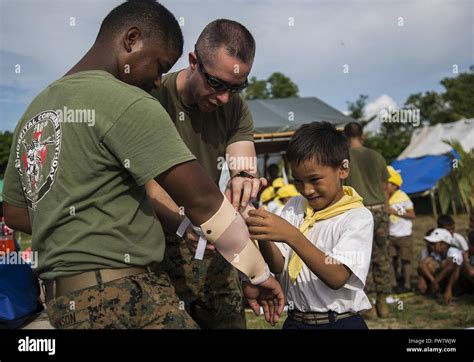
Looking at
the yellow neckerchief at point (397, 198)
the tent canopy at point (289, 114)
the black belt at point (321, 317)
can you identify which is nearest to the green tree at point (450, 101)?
the tent canopy at point (289, 114)

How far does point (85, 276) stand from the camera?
1891mm

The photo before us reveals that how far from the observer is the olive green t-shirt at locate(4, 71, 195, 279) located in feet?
5.85

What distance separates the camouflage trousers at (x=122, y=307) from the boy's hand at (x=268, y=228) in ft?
1.47

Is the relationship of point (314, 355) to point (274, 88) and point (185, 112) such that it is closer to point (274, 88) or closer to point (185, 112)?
point (185, 112)

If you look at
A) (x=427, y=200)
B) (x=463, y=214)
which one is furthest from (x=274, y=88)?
(x=463, y=214)

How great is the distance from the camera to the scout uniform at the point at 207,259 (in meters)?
3.02

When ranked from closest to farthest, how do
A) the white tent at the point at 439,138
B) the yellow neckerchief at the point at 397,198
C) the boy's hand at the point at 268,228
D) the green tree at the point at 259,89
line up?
the boy's hand at the point at 268,228
the yellow neckerchief at the point at 397,198
the white tent at the point at 439,138
the green tree at the point at 259,89

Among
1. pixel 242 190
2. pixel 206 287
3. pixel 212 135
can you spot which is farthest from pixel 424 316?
pixel 242 190

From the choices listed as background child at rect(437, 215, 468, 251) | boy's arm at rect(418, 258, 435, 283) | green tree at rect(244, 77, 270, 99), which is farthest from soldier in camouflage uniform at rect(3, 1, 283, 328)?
green tree at rect(244, 77, 270, 99)

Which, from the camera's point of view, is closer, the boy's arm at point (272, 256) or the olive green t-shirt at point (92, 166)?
the olive green t-shirt at point (92, 166)

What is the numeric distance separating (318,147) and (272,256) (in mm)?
576

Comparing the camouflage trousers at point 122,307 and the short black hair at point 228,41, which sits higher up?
the short black hair at point 228,41

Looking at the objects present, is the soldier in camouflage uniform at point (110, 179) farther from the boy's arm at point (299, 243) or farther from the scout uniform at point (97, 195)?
the boy's arm at point (299, 243)

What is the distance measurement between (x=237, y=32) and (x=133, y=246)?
1.34 m
